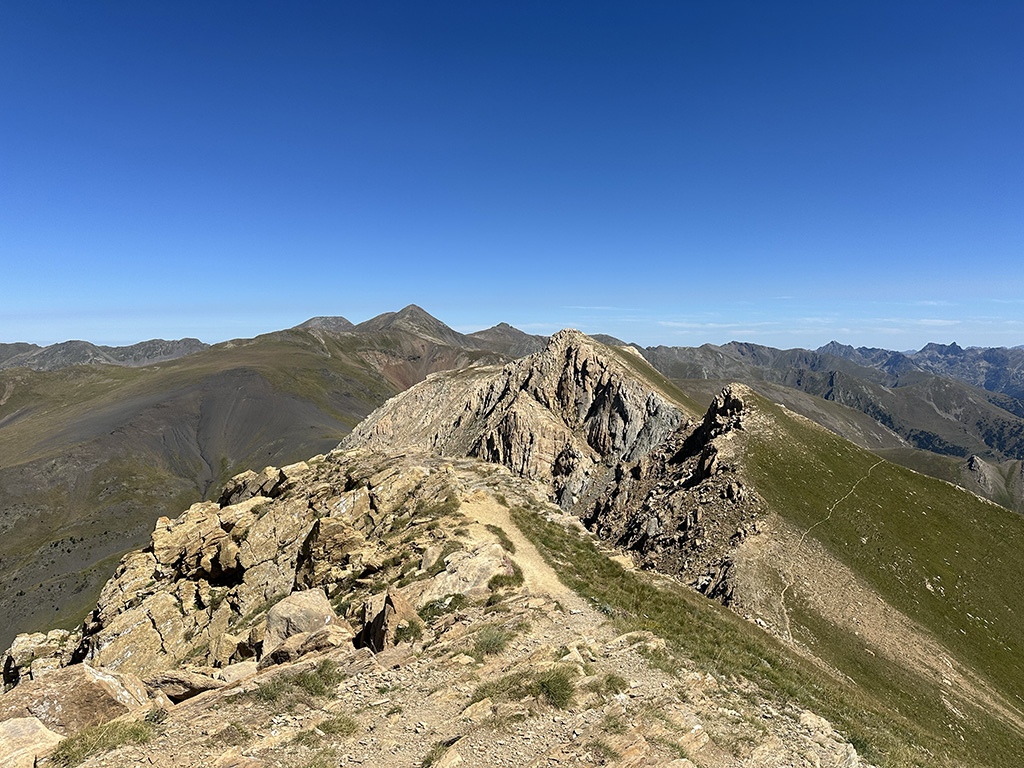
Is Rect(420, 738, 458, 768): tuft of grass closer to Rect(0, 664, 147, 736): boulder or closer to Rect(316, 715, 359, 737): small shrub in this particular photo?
Rect(316, 715, 359, 737): small shrub

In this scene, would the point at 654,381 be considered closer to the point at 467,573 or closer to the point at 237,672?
the point at 467,573

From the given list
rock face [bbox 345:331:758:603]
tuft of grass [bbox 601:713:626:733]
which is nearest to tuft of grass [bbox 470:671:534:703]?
tuft of grass [bbox 601:713:626:733]

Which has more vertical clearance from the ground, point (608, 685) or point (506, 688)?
point (506, 688)

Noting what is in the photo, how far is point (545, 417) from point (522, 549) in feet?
191

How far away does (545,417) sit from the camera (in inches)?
3423

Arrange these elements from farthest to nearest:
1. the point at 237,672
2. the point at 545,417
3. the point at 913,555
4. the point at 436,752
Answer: the point at 545,417 < the point at 913,555 < the point at 237,672 < the point at 436,752

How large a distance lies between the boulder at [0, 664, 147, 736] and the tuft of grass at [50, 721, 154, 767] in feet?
3.82

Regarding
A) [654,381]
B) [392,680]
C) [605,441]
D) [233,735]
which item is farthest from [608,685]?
[654,381]

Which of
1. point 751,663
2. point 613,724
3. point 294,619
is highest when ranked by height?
point 294,619

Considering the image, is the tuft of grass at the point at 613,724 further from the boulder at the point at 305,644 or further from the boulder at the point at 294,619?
the boulder at the point at 294,619

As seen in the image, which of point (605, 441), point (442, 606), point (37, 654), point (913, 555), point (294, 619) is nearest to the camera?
point (294, 619)

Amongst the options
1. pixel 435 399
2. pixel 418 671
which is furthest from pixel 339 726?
pixel 435 399

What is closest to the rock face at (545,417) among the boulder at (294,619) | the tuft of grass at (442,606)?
the tuft of grass at (442,606)

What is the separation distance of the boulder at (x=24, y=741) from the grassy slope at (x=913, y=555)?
45.0m
